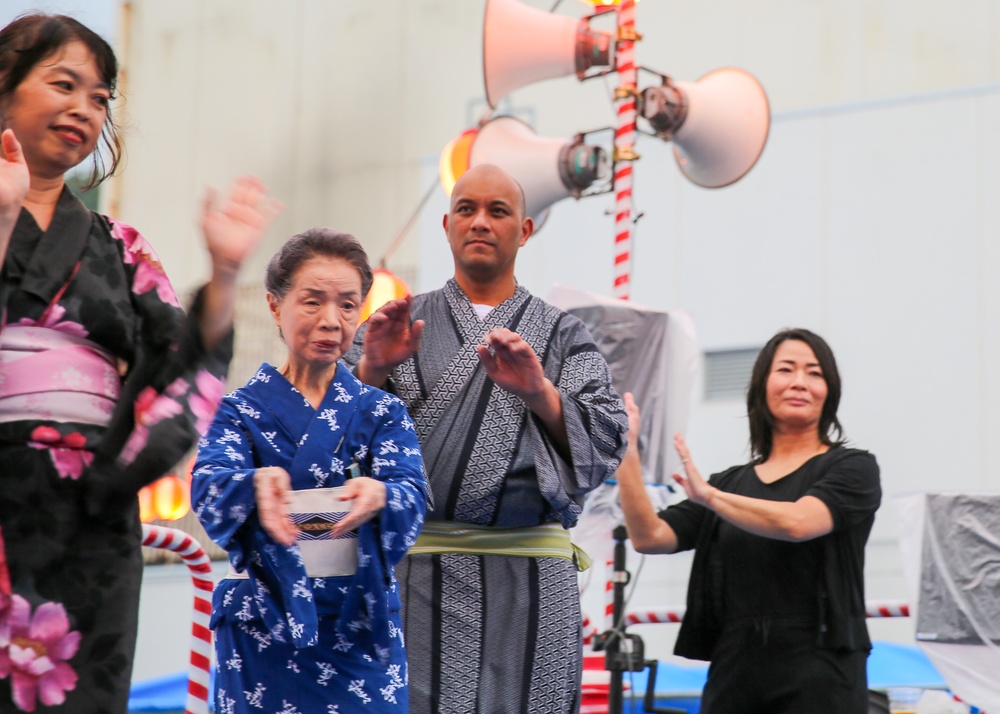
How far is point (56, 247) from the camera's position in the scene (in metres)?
2.06

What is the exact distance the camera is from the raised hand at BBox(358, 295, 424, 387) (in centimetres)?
277

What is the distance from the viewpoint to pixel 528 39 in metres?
5.35

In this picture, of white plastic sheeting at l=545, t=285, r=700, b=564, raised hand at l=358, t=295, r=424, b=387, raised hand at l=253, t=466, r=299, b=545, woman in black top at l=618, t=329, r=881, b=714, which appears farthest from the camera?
white plastic sheeting at l=545, t=285, r=700, b=564

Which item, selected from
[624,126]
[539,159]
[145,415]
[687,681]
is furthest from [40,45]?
[687,681]

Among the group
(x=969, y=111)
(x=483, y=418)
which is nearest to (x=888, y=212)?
(x=969, y=111)

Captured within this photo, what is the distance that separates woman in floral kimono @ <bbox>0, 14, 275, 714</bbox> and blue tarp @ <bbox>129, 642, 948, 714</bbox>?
373 centimetres

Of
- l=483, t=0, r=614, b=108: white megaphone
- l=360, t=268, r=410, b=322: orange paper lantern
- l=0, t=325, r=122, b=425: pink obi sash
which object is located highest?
l=483, t=0, r=614, b=108: white megaphone

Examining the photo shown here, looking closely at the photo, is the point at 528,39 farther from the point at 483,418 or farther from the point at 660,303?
the point at 660,303

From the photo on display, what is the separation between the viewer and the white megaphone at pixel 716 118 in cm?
535

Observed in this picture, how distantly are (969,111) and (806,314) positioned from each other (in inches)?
68.3

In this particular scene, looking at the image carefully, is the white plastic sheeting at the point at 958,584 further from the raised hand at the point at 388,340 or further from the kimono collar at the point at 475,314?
the raised hand at the point at 388,340

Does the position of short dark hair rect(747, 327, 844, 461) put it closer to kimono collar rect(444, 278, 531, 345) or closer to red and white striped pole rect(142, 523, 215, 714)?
kimono collar rect(444, 278, 531, 345)

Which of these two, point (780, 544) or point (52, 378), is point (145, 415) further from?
point (780, 544)

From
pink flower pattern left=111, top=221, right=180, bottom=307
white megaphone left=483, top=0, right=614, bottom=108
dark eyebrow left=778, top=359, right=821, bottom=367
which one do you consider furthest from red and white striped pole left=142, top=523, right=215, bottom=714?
white megaphone left=483, top=0, right=614, bottom=108
